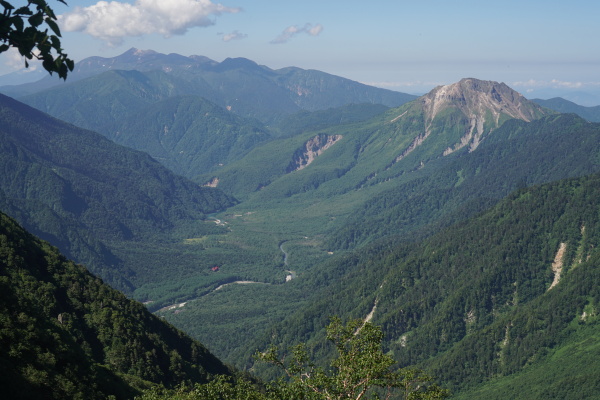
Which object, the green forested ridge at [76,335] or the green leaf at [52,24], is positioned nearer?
the green leaf at [52,24]

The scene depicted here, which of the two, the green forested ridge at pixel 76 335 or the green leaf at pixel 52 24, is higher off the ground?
the green leaf at pixel 52 24

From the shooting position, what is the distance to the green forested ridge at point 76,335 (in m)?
74.8

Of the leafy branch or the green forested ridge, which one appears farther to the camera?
the green forested ridge

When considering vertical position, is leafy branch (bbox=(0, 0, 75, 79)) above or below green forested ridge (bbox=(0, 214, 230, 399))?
above

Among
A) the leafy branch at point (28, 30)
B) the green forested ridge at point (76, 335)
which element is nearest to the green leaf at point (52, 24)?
the leafy branch at point (28, 30)

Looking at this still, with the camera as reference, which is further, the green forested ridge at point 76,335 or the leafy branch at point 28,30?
the green forested ridge at point 76,335

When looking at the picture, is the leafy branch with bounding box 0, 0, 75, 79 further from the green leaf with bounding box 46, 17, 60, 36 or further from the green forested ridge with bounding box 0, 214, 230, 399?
the green forested ridge with bounding box 0, 214, 230, 399

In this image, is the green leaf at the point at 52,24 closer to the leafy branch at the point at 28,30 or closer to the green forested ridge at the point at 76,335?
the leafy branch at the point at 28,30

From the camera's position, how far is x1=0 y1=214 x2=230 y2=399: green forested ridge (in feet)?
245

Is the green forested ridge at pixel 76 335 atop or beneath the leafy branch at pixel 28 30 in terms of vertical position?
beneath

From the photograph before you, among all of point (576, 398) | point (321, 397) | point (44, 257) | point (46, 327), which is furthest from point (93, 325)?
point (576, 398)

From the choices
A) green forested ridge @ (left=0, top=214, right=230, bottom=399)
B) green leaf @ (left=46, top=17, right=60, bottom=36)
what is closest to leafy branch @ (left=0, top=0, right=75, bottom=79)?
green leaf @ (left=46, top=17, right=60, bottom=36)

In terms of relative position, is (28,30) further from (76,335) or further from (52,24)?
(76,335)

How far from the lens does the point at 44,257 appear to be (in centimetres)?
14612
